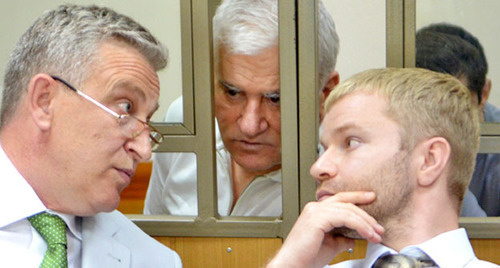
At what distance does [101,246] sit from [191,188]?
340 millimetres

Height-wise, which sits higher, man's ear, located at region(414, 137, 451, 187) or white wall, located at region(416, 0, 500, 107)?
white wall, located at region(416, 0, 500, 107)

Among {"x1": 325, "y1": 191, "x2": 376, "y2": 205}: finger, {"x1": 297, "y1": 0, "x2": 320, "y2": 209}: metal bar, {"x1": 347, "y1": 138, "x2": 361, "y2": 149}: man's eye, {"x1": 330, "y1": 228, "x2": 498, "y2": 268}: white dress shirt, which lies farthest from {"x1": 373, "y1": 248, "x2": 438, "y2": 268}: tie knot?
{"x1": 297, "y1": 0, "x2": 320, "y2": 209}: metal bar

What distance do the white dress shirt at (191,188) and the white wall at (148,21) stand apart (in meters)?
0.05

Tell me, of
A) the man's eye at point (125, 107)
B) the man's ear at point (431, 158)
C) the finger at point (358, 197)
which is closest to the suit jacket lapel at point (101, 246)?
the man's eye at point (125, 107)

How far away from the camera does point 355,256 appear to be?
1681mm

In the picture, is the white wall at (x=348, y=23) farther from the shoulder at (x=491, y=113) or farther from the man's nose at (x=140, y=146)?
the man's nose at (x=140, y=146)

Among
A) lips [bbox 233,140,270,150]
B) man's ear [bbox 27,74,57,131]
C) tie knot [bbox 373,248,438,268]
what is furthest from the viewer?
lips [bbox 233,140,270,150]

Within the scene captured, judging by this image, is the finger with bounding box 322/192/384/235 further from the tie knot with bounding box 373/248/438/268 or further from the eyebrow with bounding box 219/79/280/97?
the eyebrow with bounding box 219/79/280/97

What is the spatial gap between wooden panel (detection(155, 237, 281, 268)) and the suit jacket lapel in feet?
0.56

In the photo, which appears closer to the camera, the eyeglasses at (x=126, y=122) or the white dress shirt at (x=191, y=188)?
the eyeglasses at (x=126, y=122)

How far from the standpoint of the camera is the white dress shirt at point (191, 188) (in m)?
1.77

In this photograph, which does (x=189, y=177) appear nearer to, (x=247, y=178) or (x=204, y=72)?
(x=247, y=178)

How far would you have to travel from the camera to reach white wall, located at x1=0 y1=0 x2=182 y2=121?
5.66 feet

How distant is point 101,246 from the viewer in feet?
5.01
